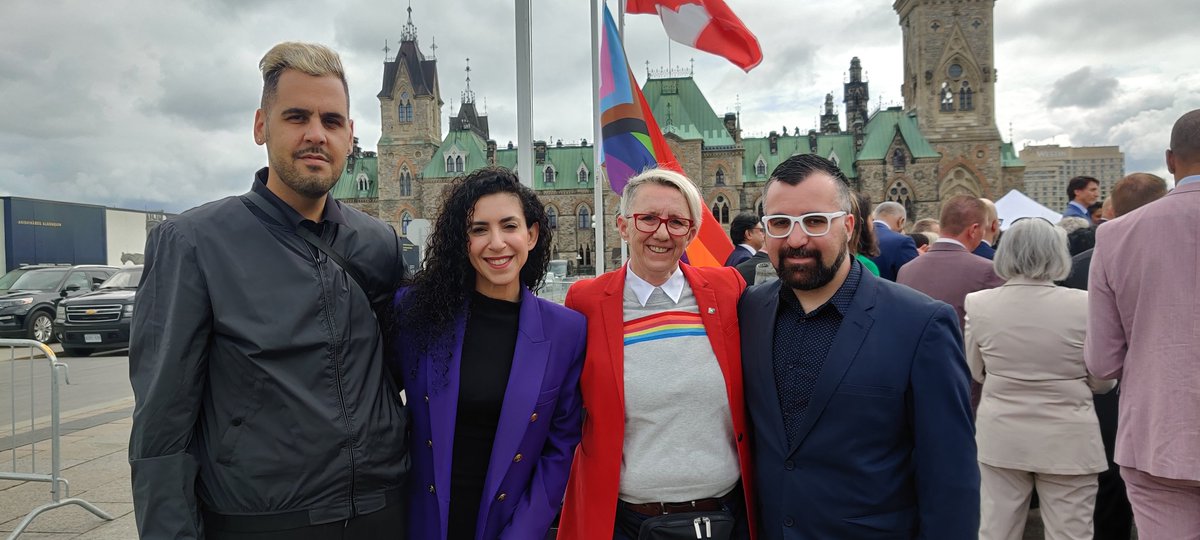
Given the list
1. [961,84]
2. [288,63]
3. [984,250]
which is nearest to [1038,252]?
[984,250]

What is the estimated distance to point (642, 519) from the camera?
2.55 meters

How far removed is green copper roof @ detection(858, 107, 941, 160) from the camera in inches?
2218

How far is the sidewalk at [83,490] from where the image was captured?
4.88 meters

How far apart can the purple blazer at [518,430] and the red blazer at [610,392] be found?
9 cm

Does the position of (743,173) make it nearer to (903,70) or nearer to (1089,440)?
(903,70)

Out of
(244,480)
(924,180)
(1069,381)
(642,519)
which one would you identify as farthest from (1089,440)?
(924,180)

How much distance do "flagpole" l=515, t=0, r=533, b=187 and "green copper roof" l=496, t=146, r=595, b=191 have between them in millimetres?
56548

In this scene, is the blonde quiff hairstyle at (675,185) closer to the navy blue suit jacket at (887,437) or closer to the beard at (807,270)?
the beard at (807,270)

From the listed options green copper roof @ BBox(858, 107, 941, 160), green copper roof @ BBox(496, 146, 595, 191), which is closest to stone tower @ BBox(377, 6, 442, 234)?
green copper roof @ BBox(496, 146, 595, 191)

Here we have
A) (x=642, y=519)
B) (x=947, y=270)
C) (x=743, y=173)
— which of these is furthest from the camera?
(x=743, y=173)

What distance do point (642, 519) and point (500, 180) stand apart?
141 centimetres

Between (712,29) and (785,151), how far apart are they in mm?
57372

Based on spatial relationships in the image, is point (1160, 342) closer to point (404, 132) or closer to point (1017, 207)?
point (1017, 207)

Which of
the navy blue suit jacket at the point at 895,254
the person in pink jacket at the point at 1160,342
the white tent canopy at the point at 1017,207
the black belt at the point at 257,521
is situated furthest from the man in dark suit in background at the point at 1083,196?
the black belt at the point at 257,521
